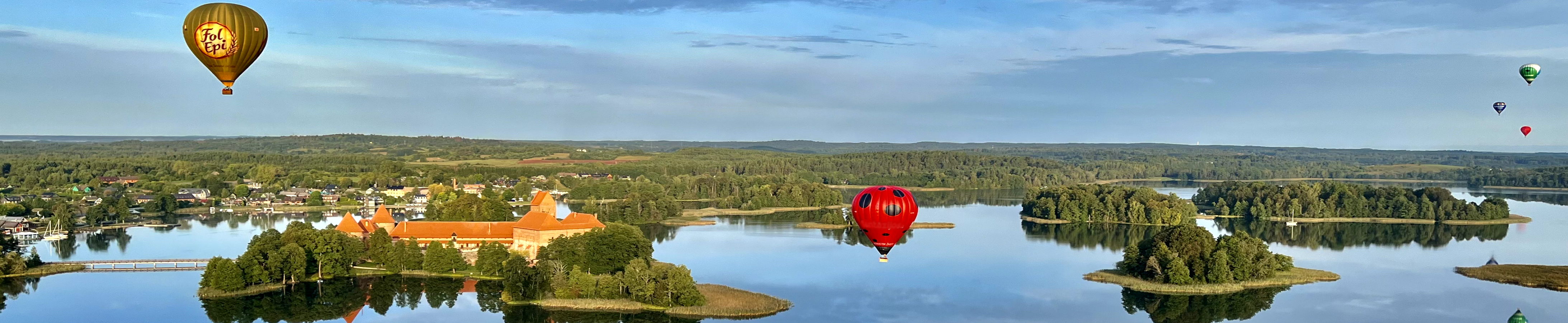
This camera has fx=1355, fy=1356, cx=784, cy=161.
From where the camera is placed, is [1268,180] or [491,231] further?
[1268,180]

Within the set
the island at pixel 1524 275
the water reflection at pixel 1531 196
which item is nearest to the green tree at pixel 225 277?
the island at pixel 1524 275

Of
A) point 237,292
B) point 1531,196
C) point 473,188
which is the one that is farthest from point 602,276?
point 1531,196

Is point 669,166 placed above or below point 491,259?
above

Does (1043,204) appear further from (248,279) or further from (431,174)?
(431,174)

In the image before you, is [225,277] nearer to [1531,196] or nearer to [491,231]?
[491,231]

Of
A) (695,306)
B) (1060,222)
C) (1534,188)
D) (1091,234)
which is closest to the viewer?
(695,306)

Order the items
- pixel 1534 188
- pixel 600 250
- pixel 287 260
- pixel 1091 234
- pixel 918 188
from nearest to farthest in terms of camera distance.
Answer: pixel 287 260 < pixel 600 250 < pixel 1091 234 < pixel 1534 188 < pixel 918 188

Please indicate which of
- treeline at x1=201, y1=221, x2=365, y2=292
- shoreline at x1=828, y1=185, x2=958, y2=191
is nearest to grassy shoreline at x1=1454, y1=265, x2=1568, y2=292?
treeline at x1=201, y1=221, x2=365, y2=292

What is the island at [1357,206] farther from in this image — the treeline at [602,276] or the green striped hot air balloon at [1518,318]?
the treeline at [602,276]
